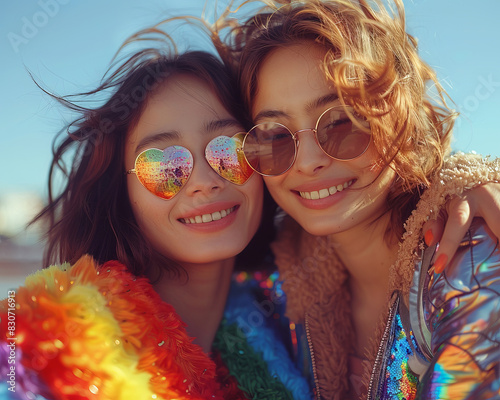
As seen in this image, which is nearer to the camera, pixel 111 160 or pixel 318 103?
pixel 318 103

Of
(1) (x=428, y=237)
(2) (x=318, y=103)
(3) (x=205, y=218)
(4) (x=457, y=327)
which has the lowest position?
(4) (x=457, y=327)

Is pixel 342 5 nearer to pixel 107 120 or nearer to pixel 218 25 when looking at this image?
pixel 218 25

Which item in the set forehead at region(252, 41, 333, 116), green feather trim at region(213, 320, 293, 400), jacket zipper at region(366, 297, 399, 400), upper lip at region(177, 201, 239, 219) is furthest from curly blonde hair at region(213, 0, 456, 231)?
A: green feather trim at region(213, 320, 293, 400)

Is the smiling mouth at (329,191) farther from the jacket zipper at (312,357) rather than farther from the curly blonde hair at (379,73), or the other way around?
the jacket zipper at (312,357)

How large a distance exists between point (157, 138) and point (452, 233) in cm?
118

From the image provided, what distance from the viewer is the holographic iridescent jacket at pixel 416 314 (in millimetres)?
1223

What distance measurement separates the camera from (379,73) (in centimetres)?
168

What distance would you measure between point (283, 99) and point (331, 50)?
10.4 inches

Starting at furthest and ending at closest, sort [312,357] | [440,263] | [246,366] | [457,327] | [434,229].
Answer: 1. [312,357]
2. [246,366]
3. [434,229]
4. [440,263]
5. [457,327]

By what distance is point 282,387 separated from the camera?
6.20 feet

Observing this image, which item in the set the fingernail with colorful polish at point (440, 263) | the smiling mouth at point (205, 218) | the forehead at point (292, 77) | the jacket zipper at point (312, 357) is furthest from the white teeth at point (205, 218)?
the fingernail with colorful polish at point (440, 263)

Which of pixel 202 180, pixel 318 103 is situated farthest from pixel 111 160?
pixel 318 103

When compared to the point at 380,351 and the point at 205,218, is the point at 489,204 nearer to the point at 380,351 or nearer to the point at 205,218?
the point at 380,351

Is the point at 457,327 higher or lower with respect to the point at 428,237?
lower
